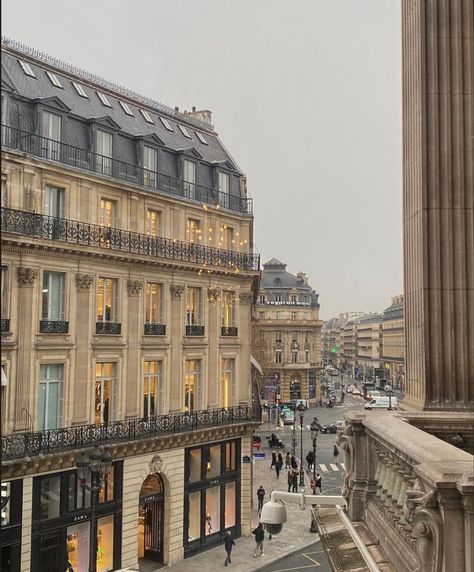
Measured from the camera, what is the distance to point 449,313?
8.37 metres

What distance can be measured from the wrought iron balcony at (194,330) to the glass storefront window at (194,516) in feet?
22.2

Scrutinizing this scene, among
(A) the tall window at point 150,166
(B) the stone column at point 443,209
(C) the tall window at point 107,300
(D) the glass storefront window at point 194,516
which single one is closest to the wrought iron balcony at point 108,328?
(C) the tall window at point 107,300

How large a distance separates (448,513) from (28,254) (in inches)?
783

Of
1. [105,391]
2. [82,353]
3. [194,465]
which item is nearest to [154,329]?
[105,391]

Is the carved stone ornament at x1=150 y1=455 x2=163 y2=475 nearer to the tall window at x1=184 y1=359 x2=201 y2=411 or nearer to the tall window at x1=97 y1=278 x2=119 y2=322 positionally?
the tall window at x1=184 y1=359 x2=201 y2=411

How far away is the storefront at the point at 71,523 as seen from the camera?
70.5ft

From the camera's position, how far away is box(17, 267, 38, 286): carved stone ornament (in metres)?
21.4

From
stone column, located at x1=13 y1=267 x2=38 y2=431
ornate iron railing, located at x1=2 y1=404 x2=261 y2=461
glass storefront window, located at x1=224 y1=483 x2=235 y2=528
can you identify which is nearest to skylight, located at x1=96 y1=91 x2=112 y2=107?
stone column, located at x1=13 y1=267 x2=38 y2=431

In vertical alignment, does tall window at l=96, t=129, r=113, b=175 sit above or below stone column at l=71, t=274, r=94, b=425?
above

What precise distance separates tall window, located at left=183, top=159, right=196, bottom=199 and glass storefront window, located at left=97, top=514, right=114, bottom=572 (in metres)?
13.8

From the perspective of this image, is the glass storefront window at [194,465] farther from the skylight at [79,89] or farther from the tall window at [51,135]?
the skylight at [79,89]

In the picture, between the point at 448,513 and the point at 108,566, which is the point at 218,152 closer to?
the point at 108,566

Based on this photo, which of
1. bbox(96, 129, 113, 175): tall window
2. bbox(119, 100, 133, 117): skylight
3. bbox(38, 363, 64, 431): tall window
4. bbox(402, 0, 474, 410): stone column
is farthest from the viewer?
bbox(119, 100, 133, 117): skylight

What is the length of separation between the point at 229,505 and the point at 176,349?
7890 mm
